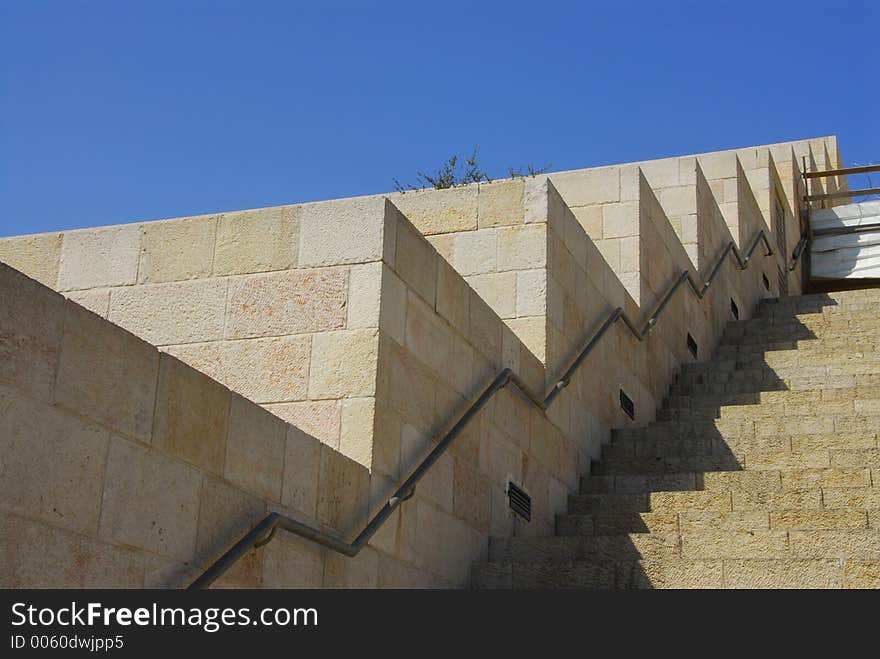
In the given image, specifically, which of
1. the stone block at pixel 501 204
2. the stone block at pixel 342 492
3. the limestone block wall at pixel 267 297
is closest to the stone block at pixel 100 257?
the limestone block wall at pixel 267 297

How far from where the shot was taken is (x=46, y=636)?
350 centimetres

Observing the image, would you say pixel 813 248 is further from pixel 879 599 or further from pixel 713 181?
pixel 879 599

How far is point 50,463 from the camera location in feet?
12.2

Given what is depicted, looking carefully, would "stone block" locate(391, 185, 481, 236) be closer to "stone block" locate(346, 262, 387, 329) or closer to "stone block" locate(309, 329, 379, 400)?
"stone block" locate(346, 262, 387, 329)

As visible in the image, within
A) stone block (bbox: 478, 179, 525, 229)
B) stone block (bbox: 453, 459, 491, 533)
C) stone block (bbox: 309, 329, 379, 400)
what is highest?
stone block (bbox: 478, 179, 525, 229)

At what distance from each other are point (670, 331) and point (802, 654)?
25.1 ft

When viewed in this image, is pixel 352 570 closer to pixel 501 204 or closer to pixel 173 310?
pixel 173 310

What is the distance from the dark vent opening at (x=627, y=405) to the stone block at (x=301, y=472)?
16.3 ft

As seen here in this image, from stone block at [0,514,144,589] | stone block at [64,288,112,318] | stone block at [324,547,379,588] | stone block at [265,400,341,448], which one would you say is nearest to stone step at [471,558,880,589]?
stone block at [324,547,379,588]

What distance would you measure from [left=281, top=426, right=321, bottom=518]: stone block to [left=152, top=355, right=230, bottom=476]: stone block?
442 mm

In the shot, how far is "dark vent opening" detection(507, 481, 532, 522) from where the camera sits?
291 inches

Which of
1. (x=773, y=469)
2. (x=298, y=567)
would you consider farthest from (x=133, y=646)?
(x=773, y=469)

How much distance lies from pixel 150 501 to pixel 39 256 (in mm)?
3225

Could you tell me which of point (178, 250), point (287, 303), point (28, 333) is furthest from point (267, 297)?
point (28, 333)
